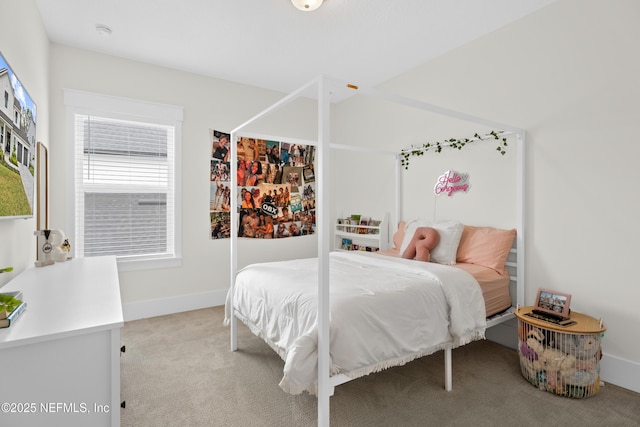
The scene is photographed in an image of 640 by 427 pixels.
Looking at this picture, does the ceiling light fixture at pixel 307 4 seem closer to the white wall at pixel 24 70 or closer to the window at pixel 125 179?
the white wall at pixel 24 70

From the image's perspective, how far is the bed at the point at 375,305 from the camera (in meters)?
1.66

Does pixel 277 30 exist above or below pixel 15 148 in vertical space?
above

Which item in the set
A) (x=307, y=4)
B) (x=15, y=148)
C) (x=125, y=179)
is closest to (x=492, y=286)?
(x=307, y=4)

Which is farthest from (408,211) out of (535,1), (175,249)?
(175,249)

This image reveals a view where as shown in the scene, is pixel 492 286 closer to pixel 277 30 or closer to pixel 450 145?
pixel 450 145

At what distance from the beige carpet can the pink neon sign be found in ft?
4.60

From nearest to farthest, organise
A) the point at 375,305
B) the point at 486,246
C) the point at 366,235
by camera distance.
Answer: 1. the point at 375,305
2. the point at 486,246
3. the point at 366,235

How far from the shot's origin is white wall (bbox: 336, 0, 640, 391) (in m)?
2.15

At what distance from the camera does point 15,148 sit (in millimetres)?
1688

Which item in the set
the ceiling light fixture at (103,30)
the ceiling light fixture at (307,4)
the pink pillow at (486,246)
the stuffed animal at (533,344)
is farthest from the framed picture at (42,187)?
the stuffed animal at (533,344)

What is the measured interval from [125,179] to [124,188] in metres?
0.09

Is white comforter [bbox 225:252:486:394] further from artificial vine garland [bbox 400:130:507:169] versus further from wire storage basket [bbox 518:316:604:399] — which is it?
artificial vine garland [bbox 400:130:507:169]

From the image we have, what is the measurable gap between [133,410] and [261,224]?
2.50 m

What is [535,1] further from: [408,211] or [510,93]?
[408,211]
